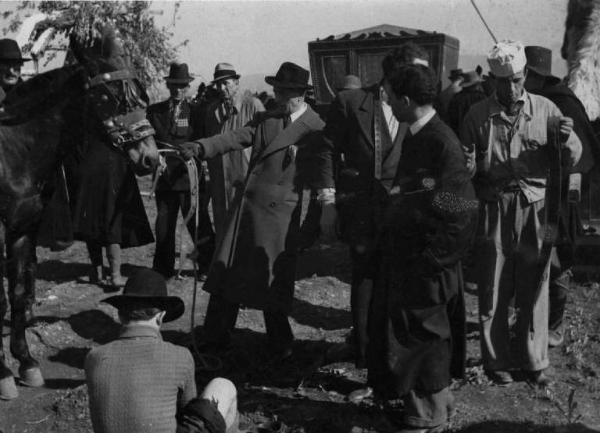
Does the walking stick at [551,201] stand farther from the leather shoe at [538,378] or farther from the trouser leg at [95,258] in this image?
the trouser leg at [95,258]

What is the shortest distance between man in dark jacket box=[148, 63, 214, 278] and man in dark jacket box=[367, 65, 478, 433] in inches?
162

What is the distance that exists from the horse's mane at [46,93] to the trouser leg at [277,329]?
7.11 feet

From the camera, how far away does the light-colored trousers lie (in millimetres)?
5473

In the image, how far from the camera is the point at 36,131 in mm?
5398

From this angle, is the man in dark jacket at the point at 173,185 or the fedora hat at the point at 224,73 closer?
the man in dark jacket at the point at 173,185

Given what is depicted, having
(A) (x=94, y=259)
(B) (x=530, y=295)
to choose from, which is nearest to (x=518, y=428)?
(B) (x=530, y=295)

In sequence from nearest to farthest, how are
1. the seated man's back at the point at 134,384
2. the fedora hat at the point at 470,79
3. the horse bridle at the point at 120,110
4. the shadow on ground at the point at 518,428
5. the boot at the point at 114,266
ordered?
the seated man's back at the point at 134,384, the shadow on ground at the point at 518,428, the horse bridle at the point at 120,110, the boot at the point at 114,266, the fedora hat at the point at 470,79

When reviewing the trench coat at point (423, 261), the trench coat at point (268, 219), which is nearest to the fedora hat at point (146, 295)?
the trench coat at point (423, 261)

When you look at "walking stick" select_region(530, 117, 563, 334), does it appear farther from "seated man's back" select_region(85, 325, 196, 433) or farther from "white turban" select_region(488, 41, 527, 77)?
"seated man's back" select_region(85, 325, 196, 433)

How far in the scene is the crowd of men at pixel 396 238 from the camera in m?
3.66

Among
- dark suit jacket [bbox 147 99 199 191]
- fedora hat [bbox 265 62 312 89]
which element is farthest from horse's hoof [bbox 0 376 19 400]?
dark suit jacket [bbox 147 99 199 191]

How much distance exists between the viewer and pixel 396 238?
15.1 ft

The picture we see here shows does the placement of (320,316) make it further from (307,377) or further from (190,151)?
(190,151)

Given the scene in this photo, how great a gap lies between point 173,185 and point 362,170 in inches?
137
